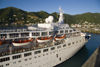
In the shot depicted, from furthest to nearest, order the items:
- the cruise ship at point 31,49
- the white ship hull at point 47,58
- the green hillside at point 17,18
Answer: the green hillside at point 17,18 → the white ship hull at point 47,58 → the cruise ship at point 31,49

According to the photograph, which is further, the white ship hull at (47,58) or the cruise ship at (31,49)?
the white ship hull at (47,58)

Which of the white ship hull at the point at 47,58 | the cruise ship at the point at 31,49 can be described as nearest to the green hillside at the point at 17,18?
the cruise ship at the point at 31,49

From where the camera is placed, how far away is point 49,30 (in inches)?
654

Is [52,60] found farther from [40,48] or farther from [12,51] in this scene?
[12,51]

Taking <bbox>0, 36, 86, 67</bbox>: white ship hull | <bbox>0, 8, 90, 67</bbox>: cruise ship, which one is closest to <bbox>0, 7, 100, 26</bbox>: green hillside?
<bbox>0, 8, 90, 67</bbox>: cruise ship

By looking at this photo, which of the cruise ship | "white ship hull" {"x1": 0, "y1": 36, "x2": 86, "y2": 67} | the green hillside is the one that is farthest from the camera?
the green hillside

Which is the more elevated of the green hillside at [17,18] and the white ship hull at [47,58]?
the green hillside at [17,18]

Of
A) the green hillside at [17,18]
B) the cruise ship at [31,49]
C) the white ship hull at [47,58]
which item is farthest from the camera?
the green hillside at [17,18]

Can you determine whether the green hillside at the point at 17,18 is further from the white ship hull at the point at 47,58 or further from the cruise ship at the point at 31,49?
the white ship hull at the point at 47,58

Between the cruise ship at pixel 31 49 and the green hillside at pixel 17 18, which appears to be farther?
the green hillside at pixel 17 18

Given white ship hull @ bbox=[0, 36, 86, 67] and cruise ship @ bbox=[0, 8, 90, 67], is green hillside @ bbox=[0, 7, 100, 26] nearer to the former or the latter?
cruise ship @ bbox=[0, 8, 90, 67]

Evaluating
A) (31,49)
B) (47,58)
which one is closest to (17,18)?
(31,49)

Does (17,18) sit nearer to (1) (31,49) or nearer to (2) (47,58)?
(1) (31,49)

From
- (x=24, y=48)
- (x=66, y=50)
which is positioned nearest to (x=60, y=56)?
(x=66, y=50)
